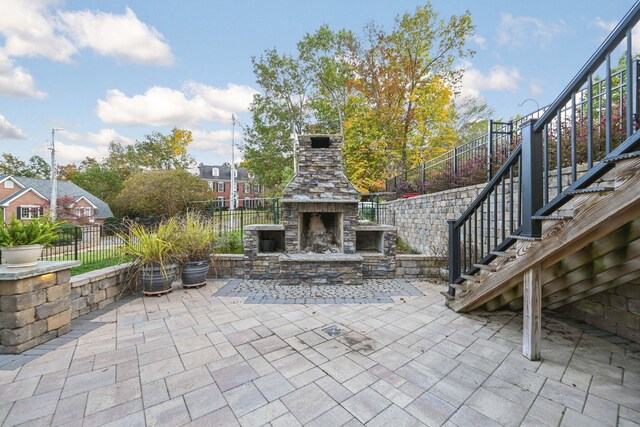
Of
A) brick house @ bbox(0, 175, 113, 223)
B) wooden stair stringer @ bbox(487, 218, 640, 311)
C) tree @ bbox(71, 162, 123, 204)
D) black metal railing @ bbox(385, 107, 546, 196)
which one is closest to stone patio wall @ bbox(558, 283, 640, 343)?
wooden stair stringer @ bbox(487, 218, 640, 311)

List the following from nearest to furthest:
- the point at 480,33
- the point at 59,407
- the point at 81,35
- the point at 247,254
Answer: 1. the point at 59,407
2. the point at 247,254
3. the point at 81,35
4. the point at 480,33

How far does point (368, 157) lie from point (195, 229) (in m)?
8.88

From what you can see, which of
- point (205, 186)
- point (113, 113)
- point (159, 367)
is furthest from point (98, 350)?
point (113, 113)

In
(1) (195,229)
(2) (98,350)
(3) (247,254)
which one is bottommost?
(2) (98,350)

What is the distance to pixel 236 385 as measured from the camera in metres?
1.85

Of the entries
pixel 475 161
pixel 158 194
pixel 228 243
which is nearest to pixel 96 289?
pixel 228 243

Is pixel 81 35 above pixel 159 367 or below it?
above

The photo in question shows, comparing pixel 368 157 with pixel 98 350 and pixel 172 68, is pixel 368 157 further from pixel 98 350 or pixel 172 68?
pixel 98 350

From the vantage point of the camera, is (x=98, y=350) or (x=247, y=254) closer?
(x=98, y=350)

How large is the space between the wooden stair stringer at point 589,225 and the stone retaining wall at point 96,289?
5015mm

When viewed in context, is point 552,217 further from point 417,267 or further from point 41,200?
point 41,200

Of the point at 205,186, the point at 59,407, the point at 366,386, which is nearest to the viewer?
the point at 59,407

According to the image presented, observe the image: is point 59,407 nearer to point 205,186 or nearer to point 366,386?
point 366,386

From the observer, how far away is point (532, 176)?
6.57 ft
